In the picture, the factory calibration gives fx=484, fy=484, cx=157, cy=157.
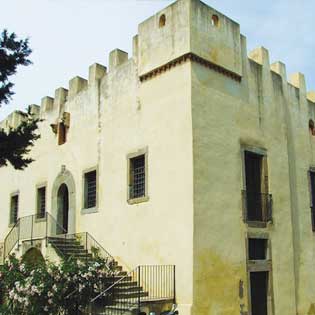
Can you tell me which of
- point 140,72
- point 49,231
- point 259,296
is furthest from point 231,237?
point 49,231

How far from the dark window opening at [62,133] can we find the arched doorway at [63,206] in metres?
1.88

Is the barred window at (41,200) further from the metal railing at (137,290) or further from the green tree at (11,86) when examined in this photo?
the green tree at (11,86)

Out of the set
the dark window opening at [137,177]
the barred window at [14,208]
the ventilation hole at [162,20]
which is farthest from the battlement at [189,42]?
the barred window at [14,208]

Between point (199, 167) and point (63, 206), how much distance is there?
8021 millimetres

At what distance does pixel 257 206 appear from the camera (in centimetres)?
1587

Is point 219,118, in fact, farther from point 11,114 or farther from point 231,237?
point 11,114

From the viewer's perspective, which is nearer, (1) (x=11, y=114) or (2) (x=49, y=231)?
(2) (x=49, y=231)

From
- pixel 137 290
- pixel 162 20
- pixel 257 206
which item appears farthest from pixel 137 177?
pixel 162 20

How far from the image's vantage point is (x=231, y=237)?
14398 millimetres

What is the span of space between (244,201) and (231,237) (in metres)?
1.33

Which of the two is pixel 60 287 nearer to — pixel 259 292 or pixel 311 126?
pixel 259 292

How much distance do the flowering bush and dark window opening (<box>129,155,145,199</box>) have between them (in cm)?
303

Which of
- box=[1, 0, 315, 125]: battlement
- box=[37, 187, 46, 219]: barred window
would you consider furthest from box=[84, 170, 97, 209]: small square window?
box=[1, 0, 315, 125]: battlement

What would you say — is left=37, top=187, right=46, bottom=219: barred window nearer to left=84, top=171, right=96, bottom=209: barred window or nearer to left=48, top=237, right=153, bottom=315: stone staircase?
left=84, top=171, right=96, bottom=209: barred window
